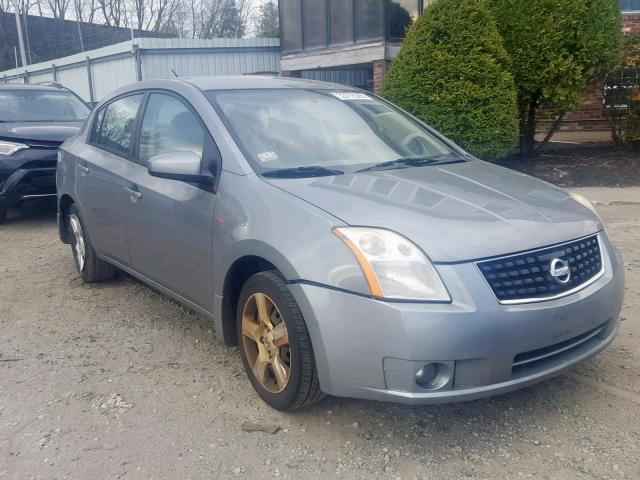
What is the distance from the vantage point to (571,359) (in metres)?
2.97

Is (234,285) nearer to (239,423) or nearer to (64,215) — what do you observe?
(239,423)

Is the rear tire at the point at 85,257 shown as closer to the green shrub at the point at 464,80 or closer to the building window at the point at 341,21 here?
the green shrub at the point at 464,80

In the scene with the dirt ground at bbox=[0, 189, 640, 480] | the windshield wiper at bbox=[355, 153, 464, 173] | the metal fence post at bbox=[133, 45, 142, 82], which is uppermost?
the metal fence post at bbox=[133, 45, 142, 82]

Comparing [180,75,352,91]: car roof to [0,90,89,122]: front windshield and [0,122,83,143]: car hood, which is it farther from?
[0,90,89,122]: front windshield

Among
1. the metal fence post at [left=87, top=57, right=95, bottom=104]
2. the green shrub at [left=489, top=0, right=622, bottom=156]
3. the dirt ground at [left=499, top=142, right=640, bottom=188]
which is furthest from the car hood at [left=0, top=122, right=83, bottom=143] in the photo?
the metal fence post at [left=87, top=57, right=95, bottom=104]

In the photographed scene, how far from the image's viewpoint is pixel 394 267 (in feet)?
8.91

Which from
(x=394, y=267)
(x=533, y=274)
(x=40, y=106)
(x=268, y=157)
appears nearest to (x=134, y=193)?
(x=268, y=157)

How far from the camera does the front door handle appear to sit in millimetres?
4165

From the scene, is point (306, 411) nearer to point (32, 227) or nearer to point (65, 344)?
point (65, 344)

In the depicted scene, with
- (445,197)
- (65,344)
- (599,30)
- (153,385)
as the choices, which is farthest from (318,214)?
(599,30)

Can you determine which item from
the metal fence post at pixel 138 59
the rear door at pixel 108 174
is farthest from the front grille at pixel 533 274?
the metal fence post at pixel 138 59

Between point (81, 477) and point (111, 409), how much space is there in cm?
60

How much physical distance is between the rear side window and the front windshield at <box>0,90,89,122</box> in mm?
4119

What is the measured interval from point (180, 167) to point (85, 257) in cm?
232
